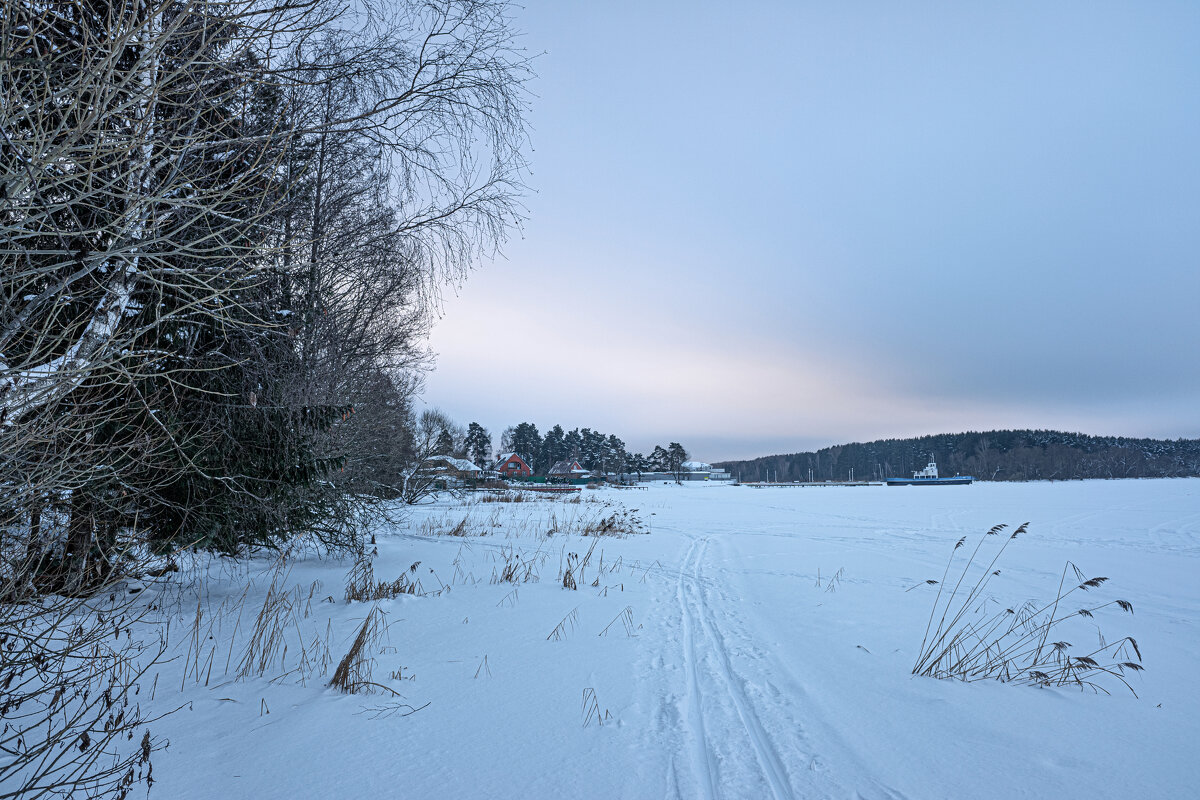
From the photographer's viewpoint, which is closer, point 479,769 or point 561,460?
point 479,769

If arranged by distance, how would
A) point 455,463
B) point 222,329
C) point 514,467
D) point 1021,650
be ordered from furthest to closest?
point 514,467
point 455,463
point 1021,650
point 222,329

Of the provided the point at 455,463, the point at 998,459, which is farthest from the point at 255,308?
the point at 998,459

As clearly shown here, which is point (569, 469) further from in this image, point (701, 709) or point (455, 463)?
point (701, 709)

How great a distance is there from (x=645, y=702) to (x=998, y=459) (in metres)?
136

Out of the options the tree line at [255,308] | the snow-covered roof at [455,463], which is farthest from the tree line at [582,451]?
the tree line at [255,308]

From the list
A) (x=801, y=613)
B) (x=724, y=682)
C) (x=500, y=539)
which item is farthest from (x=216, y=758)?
(x=500, y=539)

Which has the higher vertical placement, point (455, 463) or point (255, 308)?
point (255, 308)

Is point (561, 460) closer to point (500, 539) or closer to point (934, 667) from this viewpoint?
point (500, 539)

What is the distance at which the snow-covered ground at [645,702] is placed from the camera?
8.13ft

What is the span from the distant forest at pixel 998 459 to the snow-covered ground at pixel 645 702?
113m

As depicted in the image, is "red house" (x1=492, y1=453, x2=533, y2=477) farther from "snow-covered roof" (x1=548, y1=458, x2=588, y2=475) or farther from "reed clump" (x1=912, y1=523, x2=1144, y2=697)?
"reed clump" (x1=912, y1=523, x2=1144, y2=697)

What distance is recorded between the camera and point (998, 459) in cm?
11100

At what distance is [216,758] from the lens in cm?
255

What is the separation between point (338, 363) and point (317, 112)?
2572 mm
